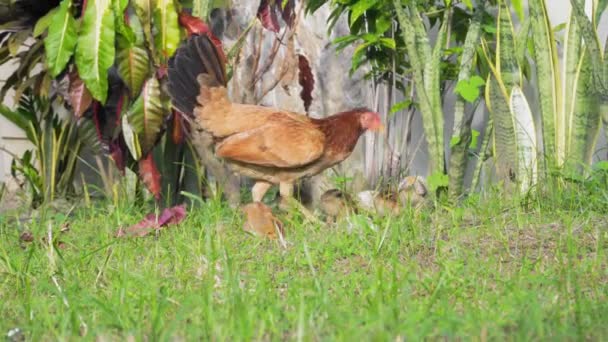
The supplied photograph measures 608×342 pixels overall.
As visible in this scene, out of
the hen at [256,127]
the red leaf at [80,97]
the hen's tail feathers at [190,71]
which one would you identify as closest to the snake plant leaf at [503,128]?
the hen at [256,127]

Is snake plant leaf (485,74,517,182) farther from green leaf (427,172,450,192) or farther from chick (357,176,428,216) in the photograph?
chick (357,176,428,216)

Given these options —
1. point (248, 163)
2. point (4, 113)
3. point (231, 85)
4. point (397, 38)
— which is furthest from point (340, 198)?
point (4, 113)

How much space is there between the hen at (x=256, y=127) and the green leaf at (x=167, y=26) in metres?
0.40

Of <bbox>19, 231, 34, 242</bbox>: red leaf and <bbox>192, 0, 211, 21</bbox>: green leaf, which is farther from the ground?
<bbox>192, 0, 211, 21</bbox>: green leaf

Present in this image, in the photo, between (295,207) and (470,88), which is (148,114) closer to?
(295,207)

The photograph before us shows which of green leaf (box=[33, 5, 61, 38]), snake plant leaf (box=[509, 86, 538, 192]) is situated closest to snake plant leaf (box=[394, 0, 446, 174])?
snake plant leaf (box=[509, 86, 538, 192])

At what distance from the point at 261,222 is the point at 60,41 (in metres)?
1.58

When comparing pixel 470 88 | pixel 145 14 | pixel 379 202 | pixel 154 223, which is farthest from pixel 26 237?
pixel 470 88

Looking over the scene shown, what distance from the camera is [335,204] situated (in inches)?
172

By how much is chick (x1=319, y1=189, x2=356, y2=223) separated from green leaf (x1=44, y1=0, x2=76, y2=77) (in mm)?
1527

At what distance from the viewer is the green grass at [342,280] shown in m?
2.05

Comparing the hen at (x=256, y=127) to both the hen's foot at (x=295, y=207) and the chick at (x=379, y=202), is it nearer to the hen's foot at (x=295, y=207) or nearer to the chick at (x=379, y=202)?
the hen's foot at (x=295, y=207)

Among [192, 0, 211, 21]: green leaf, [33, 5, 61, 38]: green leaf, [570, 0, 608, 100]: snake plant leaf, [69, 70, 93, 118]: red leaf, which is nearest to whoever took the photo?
[570, 0, 608, 100]: snake plant leaf

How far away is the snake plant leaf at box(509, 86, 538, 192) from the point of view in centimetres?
433
